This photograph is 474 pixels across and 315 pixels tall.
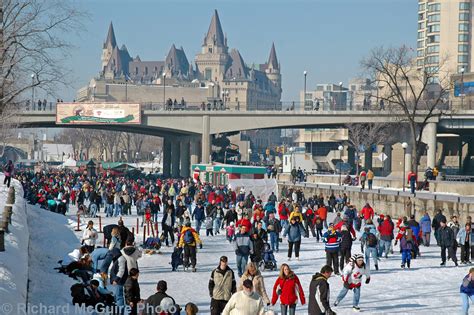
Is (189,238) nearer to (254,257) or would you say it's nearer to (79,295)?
(254,257)

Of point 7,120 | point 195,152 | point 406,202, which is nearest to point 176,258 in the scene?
point 406,202

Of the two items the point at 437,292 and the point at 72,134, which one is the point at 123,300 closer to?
the point at 437,292

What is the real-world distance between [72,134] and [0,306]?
16182cm

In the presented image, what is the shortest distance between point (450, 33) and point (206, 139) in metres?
75.6

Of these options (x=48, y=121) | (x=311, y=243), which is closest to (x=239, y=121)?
(x=48, y=121)

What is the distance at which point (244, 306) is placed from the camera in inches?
473

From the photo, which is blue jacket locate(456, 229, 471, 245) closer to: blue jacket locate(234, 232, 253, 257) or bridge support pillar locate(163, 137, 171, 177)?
blue jacket locate(234, 232, 253, 257)

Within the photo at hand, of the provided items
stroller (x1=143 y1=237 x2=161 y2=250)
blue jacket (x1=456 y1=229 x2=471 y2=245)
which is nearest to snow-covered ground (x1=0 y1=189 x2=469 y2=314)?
stroller (x1=143 y1=237 x2=161 y2=250)

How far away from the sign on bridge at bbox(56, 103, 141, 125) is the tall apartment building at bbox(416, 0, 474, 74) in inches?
2852

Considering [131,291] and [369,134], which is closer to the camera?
[131,291]

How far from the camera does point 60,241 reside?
84.6 feet

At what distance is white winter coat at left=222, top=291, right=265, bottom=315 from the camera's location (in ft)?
39.3

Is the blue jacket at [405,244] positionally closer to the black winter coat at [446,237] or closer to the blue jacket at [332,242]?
the black winter coat at [446,237]

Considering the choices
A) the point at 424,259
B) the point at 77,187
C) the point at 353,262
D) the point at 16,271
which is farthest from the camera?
the point at 77,187
